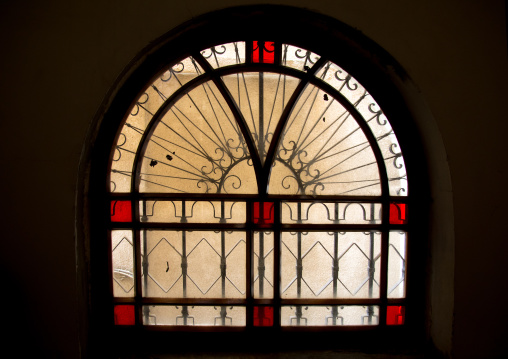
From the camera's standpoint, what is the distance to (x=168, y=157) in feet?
5.02

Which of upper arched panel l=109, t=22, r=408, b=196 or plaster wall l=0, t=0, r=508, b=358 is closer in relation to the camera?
plaster wall l=0, t=0, r=508, b=358

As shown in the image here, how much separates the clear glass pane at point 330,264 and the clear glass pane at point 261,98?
45 cm

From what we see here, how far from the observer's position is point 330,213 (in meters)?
1.53

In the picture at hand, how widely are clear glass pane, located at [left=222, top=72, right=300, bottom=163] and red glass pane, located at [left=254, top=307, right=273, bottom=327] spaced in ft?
2.28

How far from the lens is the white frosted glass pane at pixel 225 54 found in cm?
148

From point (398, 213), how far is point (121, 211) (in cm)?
127

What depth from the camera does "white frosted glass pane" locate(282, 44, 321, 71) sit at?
149 cm

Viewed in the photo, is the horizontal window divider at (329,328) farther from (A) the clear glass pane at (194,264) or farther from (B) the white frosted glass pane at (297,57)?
(B) the white frosted glass pane at (297,57)

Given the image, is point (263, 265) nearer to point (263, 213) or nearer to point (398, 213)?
point (263, 213)

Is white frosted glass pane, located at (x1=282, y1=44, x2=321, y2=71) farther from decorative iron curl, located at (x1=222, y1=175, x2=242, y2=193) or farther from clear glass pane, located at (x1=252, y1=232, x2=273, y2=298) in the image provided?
clear glass pane, located at (x1=252, y1=232, x2=273, y2=298)

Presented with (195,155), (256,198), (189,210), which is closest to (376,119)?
(256,198)

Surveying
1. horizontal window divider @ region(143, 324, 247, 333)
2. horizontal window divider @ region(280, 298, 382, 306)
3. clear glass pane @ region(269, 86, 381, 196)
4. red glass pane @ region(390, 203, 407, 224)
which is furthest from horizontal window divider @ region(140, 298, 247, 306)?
red glass pane @ region(390, 203, 407, 224)
